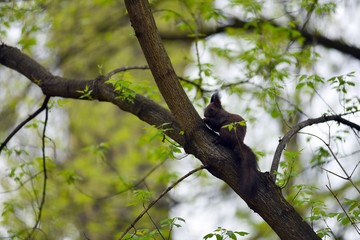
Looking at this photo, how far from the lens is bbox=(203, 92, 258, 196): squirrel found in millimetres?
2605

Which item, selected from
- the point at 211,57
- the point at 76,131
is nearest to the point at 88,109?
the point at 76,131

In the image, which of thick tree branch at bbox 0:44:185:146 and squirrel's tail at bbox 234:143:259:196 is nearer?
squirrel's tail at bbox 234:143:259:196

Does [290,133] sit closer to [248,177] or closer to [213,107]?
[248,177]

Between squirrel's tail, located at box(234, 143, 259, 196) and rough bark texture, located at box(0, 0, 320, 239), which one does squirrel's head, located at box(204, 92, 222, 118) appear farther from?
squirrel's tail, located at box(234, 143, 259, 196)

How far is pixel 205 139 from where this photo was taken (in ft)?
9.12

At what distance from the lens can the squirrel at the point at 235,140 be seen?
2.61 metres

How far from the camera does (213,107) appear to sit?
4.25 metres

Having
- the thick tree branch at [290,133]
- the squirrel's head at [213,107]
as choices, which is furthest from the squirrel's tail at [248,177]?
the squirrel's head at [213,107]

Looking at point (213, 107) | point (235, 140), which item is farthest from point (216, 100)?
point (235, 140)

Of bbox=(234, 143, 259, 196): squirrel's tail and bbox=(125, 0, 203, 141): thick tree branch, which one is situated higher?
bbox=(125, 0, 203, 141): thick tree branch

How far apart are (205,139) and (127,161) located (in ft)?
19.4

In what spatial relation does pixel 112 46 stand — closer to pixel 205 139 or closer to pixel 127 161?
pixel 127 161

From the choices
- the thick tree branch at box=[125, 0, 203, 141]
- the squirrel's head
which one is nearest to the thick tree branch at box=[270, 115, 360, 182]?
the thick tree branch at box=[125, 0, 203, 141]

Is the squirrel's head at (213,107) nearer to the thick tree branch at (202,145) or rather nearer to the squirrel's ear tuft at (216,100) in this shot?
the squirrel's ear tuft at (216,100)
